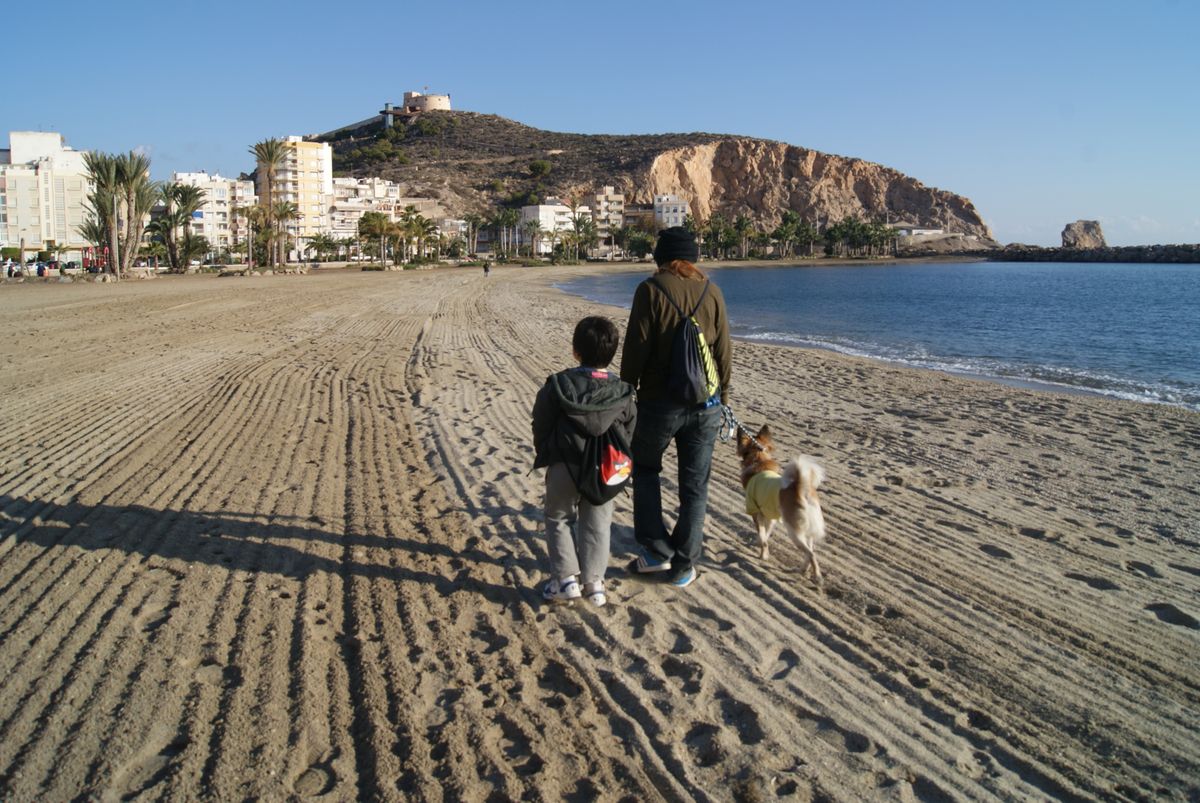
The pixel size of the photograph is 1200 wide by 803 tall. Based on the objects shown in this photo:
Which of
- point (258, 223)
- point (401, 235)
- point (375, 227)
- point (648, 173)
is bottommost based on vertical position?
point (258, 223)

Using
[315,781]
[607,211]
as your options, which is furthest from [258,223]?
[607,211]

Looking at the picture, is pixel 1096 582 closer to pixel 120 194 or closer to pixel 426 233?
pixel 120 194

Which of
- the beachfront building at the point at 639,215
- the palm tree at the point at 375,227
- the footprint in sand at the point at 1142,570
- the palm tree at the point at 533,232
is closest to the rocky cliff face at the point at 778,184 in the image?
the beachfront building at the point at 639,215

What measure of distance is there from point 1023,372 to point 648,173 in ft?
418

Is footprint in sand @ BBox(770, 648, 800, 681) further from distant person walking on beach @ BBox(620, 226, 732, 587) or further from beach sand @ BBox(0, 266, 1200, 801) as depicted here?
distant person walking on beach @ BBox(620, 226, 732, 587)

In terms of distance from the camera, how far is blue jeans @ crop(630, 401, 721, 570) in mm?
4055

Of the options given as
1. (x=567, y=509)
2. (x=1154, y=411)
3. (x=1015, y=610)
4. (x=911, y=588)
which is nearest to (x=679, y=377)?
(x=567, y=509)

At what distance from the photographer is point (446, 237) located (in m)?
110

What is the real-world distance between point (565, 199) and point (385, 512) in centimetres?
13131

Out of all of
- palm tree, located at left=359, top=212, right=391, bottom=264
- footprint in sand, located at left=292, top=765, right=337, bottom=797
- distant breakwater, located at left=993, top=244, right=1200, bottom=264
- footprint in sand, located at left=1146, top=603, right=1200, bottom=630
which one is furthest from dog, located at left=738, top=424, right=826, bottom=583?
distant breakwater, located at left=993, top=244, right=1200, bottom=264

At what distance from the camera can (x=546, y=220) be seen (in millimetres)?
117750

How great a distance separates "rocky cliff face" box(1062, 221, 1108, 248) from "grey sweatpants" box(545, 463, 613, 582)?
209 m

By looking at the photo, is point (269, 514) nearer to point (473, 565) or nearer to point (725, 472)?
point (473, 565)

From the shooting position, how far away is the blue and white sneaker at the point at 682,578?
436 cm
